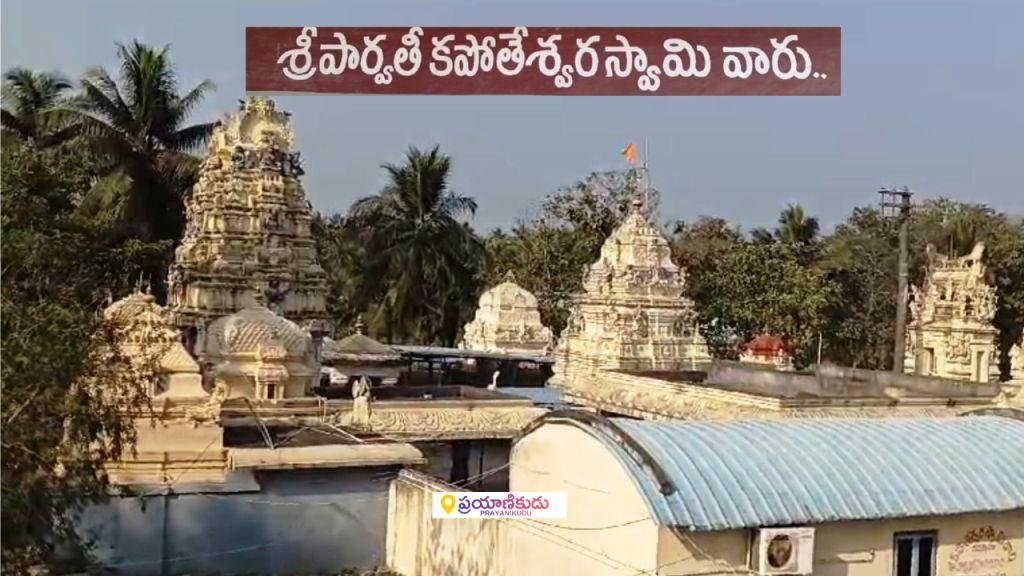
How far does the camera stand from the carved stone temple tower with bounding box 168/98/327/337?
2772cm

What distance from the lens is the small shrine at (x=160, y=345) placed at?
14.1 meters

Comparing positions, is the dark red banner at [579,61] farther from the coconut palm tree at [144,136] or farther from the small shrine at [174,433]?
the coconut palm tree at [144,136]

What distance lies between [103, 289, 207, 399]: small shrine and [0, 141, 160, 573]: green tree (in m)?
3.84

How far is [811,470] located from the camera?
32.4ft

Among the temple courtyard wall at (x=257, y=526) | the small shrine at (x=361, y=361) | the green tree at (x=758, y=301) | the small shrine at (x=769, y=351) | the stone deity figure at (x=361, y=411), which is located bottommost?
the temple courtyard wall at (x=257, y=526)

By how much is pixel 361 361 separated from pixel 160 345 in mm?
12422

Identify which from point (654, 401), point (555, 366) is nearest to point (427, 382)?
point (555, 366)

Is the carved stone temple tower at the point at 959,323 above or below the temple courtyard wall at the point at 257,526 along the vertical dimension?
above

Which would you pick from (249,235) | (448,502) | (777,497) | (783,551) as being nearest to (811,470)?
(777,497)

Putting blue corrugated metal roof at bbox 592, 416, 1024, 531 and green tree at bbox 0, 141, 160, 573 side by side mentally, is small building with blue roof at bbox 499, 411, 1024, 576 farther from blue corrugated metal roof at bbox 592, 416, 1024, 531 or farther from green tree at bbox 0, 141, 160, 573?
green tree at bbox 0, 141, 160, 573

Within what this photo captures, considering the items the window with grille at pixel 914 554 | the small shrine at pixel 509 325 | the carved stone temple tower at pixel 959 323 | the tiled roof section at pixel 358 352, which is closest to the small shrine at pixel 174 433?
the window with grille at pixel 914 554

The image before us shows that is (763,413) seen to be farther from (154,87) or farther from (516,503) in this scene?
(154,87)

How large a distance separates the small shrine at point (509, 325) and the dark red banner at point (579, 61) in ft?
98.2

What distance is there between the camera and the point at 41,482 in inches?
311
